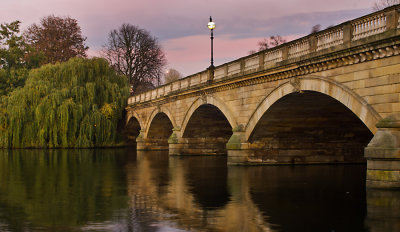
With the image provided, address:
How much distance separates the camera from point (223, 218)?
897 cm

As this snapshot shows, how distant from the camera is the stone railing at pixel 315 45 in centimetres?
1164

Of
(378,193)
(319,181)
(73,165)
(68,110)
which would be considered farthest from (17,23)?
(378,193)

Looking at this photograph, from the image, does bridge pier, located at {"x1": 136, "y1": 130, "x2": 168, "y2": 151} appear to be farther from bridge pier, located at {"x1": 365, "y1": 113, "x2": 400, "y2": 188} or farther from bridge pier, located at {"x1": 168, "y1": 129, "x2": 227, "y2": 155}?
bridge pier, located at {"x1": 365, "y1": 113, "x2": 400, "y2": 188}

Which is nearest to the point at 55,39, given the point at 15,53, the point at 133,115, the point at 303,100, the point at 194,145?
the point at 15,53

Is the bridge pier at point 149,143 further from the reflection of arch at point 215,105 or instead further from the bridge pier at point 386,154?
the bridge pier at point 386,154

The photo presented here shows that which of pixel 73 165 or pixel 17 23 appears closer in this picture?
pixel 73 165

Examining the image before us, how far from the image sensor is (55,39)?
50.7m

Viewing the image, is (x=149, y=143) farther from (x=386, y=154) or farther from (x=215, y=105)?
(x=386, y=154)

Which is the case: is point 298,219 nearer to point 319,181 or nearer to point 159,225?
point 159,225

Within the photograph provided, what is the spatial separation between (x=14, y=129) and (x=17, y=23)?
18864 mm

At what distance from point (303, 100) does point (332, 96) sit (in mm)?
3183

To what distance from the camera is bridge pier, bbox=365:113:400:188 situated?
36.3 feet

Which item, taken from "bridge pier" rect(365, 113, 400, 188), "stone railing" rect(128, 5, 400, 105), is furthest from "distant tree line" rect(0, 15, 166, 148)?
"bridge pier" rect(365, 113, 400, 188)

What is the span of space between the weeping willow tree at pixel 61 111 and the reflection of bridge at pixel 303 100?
6.21 metres
